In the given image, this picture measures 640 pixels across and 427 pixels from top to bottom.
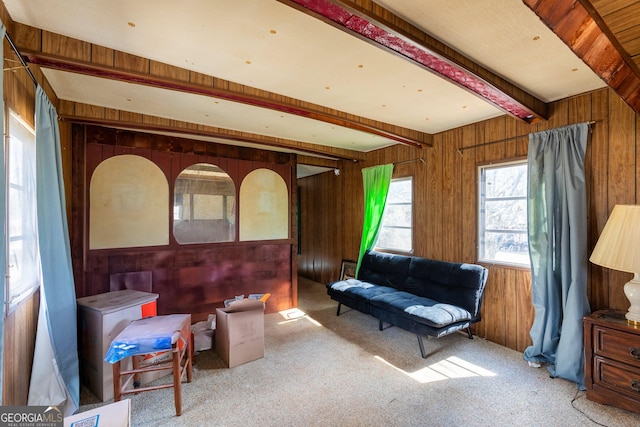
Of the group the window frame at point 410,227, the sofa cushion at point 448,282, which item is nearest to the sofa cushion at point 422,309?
the sofa cushion at point 448,282

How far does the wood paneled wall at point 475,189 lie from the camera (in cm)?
231

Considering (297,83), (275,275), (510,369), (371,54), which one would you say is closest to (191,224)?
(275,275)

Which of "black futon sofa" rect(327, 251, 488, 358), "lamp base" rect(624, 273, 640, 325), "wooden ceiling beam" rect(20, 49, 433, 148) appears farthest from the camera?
"black futon sofa" rect(327, 251, 488, 358)

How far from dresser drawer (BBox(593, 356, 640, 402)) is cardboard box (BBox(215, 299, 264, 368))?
2710 mm

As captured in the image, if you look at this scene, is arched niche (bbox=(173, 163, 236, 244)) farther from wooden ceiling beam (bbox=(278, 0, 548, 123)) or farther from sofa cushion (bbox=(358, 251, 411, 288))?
wooden ceiling beam (bbox=(278, 0, 548, 123))

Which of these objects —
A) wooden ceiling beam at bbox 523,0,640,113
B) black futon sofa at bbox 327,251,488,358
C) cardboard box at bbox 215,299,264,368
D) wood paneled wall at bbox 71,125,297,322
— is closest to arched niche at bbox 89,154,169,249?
wood paneled wall at bbox 71,125,297,322

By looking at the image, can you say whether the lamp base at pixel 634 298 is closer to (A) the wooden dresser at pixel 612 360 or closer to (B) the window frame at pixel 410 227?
(A) the wooden dresser at pixel 612 360

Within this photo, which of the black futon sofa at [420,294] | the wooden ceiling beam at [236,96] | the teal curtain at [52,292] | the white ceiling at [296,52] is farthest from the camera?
the black futon sofa at [420,294]

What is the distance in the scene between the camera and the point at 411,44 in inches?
63.1

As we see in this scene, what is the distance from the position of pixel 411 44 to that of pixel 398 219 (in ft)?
9.75

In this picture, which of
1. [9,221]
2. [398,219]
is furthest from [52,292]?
[398,219]

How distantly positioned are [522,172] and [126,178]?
14.2 ft

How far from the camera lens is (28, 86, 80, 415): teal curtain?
6.21ft

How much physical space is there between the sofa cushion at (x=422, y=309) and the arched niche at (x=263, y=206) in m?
1.84
